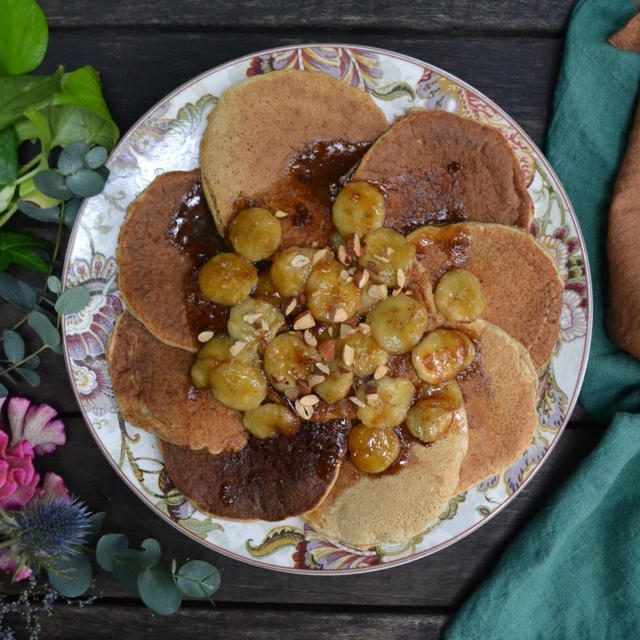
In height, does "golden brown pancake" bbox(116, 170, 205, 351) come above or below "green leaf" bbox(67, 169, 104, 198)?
below

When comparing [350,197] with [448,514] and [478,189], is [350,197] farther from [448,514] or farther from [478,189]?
[448,514]

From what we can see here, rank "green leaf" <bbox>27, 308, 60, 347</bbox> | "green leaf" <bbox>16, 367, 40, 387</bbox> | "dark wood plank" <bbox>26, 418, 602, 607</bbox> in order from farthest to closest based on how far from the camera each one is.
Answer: "dark wood plank" <bbox>26, 418, 602, 607</bbox>
"green leaf" <bbox>16, 367, 40, 387</bbox>
"green leaf" <bbox>27, 308, 60, 347</bbox>

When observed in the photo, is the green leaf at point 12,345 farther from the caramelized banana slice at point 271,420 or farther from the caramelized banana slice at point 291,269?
the caramelized banana slice at point 291,269

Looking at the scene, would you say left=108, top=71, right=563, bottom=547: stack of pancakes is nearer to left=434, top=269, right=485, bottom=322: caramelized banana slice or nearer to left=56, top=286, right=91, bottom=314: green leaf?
left=434, top=269, right=485, bottom=322: caramelized banana slice

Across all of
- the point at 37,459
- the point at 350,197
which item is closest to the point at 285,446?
the point at 350,197

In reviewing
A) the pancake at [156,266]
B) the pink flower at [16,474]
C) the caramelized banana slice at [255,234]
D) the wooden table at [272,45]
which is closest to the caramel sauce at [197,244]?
the pancake at [156,266]

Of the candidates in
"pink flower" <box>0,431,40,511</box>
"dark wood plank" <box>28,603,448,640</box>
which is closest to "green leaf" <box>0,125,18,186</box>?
"pink flower" <box>0,431,40,511</box>

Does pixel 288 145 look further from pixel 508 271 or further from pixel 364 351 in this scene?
pixel 508 271
